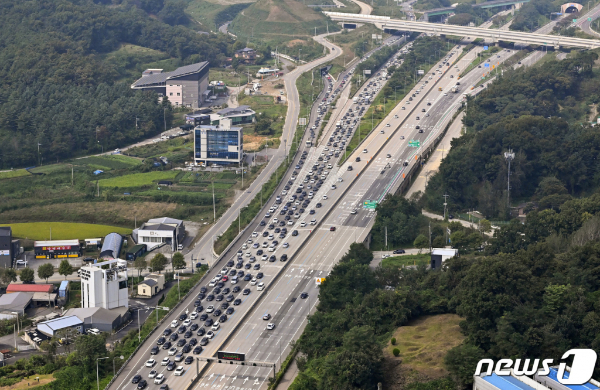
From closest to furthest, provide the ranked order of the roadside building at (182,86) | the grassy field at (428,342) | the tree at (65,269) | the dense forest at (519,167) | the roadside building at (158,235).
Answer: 1. the grassy field at (428,342)
2. the tree at (65,269)
3. the roadside building at (158,235)
4. the dense forest at (519,167)
5. the roadside building at (182,86)

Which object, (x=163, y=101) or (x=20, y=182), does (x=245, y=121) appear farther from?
(x=20, y=182)

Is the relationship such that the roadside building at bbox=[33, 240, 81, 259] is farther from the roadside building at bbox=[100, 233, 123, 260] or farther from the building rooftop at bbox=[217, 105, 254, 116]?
the building rooftop at bbox=[217, 105, 254, 116]

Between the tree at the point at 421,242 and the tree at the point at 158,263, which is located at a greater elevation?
the tree at the point at 421,242

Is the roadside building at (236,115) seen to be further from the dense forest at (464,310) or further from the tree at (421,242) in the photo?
the dense forest at (464,310)

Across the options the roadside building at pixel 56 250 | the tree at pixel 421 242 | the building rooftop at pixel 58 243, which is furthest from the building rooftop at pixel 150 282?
the tree at pixel 421 242

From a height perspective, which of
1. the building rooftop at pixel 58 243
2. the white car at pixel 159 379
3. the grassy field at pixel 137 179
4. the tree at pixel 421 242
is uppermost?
the grassy field at pixel 137 179

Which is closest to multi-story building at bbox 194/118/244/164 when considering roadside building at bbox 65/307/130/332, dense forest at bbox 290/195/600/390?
roadside building at bbox 65/307/130/332
